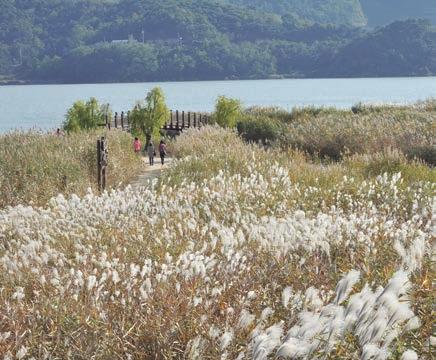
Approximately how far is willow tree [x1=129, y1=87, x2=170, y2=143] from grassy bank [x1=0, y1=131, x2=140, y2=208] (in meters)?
11.9

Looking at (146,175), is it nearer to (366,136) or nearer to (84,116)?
(366,136)

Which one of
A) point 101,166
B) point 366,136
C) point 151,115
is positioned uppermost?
point 366,136

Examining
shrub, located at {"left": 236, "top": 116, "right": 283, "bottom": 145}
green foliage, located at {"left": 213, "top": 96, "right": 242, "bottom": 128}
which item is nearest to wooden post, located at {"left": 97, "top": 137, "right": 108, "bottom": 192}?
shrub, located at {"left": 236, "top": 116, "right": 283, "bottom": 145}

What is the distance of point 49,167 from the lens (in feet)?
55.3

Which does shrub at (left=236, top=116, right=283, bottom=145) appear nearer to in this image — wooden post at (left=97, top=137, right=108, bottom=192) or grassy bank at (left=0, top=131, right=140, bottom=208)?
grassy bank at (left=0, top=131, right=140, bottom=208)

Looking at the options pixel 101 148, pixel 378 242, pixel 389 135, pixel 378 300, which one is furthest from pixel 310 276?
pixel 389 135

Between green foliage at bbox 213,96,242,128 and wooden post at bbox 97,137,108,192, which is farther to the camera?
green foliage at bbox 213,96,242,128

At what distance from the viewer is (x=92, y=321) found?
583 centimetres

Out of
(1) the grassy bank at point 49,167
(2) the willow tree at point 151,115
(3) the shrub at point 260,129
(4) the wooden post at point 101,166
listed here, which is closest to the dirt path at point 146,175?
(1) the grassy bank at point 49,167

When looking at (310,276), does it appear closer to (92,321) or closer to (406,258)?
(406,258)

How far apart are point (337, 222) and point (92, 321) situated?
12.0 feet

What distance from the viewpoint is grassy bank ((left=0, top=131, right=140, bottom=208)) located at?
51.8ft

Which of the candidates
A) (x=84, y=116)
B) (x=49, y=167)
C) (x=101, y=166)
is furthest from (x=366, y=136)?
(x=84, y=116)

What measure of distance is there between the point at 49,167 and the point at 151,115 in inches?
714
